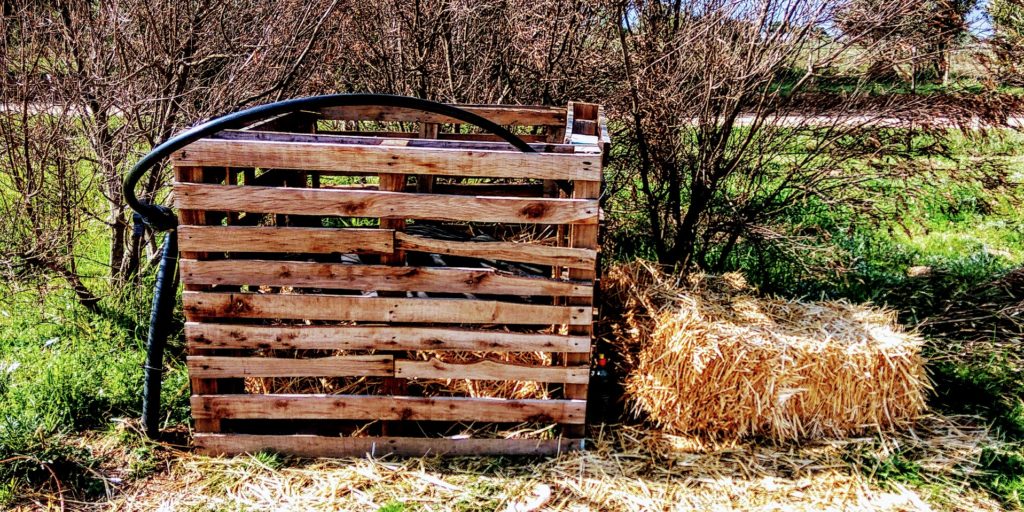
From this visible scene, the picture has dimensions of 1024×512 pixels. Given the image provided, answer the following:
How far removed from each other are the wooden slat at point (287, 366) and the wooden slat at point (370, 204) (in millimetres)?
728

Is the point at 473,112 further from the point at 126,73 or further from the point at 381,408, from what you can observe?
the point at 126,73

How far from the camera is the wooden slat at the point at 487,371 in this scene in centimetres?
362

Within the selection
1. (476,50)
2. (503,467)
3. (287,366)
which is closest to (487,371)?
(503,467)

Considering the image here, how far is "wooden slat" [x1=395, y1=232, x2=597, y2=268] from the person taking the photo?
3.43 metres

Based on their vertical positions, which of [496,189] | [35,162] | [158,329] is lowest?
[158,329]

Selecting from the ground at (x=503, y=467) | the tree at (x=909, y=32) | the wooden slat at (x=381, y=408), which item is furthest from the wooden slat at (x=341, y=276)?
the tree at (x=909, y=32)

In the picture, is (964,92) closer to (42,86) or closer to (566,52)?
(566,52)

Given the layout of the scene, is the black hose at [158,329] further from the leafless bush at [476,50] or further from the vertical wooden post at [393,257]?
the leafless bush at [476,50]

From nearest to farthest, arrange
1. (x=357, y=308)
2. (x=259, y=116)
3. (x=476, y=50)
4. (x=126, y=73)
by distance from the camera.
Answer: (x=259, y=116) < (x=357, y=308) < (x=126, y=73) < (x=476, y=50)

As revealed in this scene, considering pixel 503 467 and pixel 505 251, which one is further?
pixel 503 467

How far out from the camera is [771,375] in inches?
148

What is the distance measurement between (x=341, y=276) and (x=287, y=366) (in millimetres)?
541

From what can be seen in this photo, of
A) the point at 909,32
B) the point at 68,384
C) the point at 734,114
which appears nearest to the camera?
the point at 68,384

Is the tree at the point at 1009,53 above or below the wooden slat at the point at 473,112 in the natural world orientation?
above
